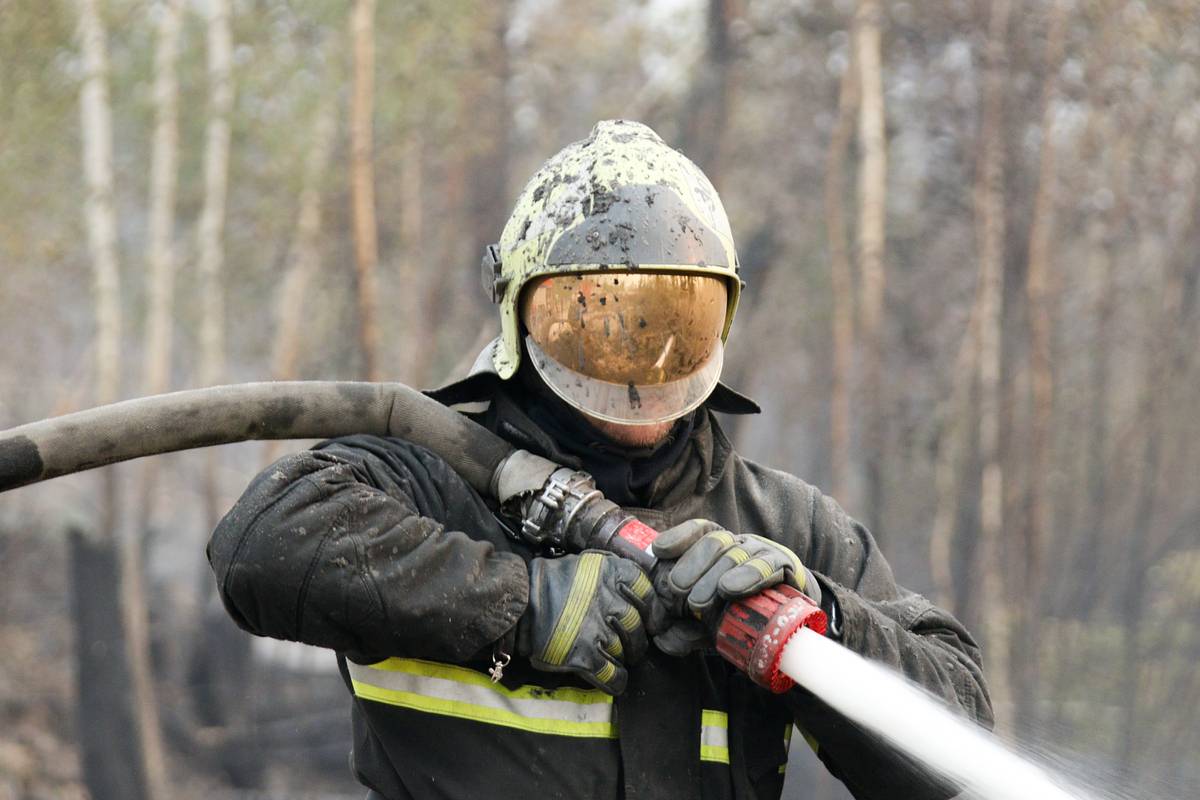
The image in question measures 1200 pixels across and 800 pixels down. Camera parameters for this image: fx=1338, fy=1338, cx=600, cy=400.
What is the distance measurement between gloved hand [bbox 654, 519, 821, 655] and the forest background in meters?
8.21

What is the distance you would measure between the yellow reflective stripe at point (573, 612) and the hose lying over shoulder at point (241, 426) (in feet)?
1.20

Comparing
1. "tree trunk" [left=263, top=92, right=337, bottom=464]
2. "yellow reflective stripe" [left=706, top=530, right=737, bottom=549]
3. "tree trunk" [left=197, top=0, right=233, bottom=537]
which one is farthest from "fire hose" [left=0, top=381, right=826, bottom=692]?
"tree trunk" [left=263, top=92, right=337, bottom=464]

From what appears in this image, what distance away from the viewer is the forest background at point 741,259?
9.71 metres

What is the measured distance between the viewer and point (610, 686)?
2.33 m

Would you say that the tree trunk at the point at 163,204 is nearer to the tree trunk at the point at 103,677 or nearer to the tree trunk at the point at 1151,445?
the tree trunk at the point at 103,677

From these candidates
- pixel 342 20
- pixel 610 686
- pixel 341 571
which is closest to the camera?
pixel 341 571

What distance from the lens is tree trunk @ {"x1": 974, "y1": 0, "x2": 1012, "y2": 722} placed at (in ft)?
40.5

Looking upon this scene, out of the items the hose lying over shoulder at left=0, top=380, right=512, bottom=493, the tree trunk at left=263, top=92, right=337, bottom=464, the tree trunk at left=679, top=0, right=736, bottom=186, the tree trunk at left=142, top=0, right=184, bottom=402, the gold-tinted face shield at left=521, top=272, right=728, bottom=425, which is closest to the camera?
the hose lying over shoulder at left=0, top=380, right=512, bottom=493

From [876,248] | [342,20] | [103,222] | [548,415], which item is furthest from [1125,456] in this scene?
[548,415]

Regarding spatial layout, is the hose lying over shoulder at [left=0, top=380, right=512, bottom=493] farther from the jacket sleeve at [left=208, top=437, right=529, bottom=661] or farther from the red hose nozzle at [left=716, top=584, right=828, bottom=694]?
the red hose nozzle at [left=716, top=584, right=828, bottom=694]

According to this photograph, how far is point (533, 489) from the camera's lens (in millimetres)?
2551

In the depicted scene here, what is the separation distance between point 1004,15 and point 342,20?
6.00 m

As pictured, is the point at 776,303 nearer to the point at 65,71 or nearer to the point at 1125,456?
the point at 1125,456

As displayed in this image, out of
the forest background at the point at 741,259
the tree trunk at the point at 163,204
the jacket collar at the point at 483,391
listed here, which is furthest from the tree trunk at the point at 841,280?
the jacket collar at the point at 483,391
